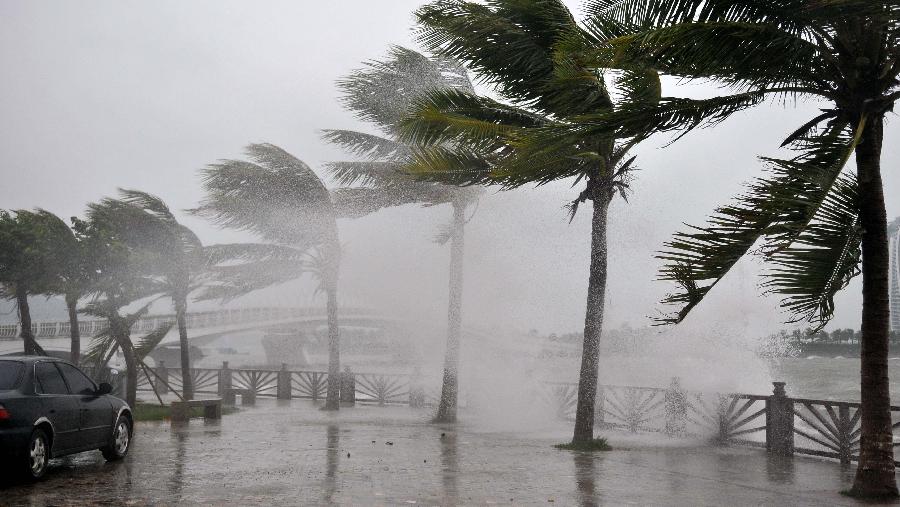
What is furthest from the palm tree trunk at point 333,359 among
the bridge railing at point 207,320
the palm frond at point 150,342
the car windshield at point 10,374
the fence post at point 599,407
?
the bridge railing at point 207,320

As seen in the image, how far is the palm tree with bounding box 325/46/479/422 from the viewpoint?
18969 mm

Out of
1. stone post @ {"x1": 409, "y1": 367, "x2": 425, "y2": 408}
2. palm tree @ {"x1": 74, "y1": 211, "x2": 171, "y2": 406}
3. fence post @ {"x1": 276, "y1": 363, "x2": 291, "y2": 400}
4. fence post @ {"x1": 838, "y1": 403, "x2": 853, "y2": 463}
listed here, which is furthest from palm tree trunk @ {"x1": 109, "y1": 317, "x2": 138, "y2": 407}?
fence post @ {"x1": 838, "y1": 403, "x2": 853, "y2": 463}

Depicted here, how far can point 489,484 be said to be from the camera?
10141 millimetres

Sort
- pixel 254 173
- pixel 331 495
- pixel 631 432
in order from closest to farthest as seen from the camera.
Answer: pixel 331 495
pixel 631 432
pixel 254 173

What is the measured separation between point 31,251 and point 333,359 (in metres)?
9.70

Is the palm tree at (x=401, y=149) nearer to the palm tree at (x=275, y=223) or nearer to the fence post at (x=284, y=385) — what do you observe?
the palm tree at (x=275, y=223)

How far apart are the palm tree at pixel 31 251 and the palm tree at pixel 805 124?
1898cm

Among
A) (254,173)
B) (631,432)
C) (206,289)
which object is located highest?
(254,173)

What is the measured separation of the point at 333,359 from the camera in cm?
2714

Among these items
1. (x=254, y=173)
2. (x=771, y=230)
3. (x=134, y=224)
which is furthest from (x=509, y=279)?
(x=771, y=230)

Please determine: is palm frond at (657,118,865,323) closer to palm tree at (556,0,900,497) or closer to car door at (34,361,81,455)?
palm tree at (556,0,900,497)

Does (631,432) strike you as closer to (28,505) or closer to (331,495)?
(331,495)

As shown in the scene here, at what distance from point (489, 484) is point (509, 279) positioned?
17697mm

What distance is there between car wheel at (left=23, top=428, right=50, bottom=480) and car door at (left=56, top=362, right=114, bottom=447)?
1.03m
